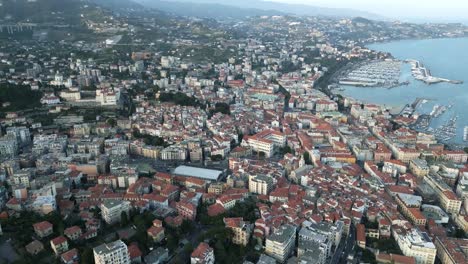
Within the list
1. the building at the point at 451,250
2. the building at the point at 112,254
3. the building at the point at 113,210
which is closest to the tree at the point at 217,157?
the building at the point at 113,210

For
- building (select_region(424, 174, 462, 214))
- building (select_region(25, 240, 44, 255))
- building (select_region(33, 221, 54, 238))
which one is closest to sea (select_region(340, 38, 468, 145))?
building (select_region(424, 174, 462, 214))

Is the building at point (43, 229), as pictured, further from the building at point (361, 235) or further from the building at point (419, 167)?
the building at point (419, 167)

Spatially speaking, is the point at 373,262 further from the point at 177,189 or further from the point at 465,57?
the point at 465,57

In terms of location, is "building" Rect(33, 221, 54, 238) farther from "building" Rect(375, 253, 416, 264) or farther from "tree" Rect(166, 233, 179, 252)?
"building" Rect(375, 253, 416, 264)

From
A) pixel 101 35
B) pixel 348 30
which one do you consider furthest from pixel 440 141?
pixel 348 30

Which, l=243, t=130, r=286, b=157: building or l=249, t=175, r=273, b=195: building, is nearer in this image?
l=249, t=175, r=273, b=195: building

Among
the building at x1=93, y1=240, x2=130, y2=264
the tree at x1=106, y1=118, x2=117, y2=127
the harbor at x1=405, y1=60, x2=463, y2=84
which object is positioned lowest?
the harbor at x1=405, y1=60, x2=463, y2=84

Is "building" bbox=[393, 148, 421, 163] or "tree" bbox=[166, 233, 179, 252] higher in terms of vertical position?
"tree" bbox=[166, 233, 179, 252]

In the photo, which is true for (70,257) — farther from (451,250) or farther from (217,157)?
(451,250)
